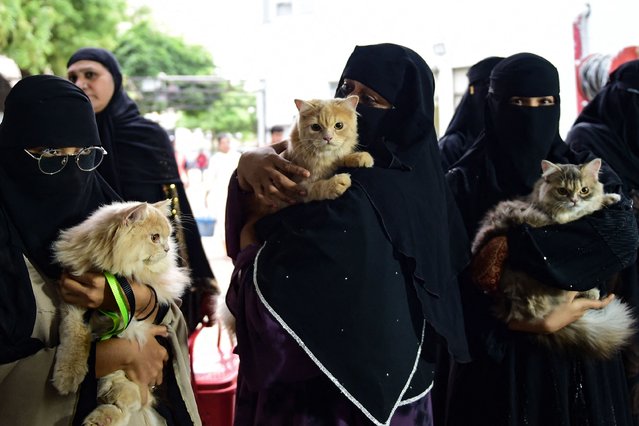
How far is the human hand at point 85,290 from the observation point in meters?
1.89

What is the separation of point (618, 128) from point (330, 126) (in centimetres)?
164

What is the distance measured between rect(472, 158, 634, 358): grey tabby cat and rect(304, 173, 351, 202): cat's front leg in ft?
2.38

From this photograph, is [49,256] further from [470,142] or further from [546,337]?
[470,142]

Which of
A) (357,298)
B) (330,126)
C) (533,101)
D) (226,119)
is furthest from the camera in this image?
(226,119)

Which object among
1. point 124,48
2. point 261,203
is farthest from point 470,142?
point 124,48

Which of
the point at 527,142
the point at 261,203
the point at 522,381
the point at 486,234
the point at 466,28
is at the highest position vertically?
the point at 466,28

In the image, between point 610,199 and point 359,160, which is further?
point 610,199

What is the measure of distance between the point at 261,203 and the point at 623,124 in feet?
6.26

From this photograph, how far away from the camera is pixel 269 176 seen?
2.11 metres

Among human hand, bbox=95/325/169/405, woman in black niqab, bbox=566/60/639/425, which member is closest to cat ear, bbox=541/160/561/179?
woman in black niqab, bbox=566/60/639/425

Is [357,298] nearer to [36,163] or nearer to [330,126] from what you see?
[330,126]

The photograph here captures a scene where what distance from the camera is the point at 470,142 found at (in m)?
3.34

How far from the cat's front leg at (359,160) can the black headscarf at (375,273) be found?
26mm

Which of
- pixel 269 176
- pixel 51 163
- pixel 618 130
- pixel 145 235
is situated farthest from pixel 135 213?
pixel 618 130
